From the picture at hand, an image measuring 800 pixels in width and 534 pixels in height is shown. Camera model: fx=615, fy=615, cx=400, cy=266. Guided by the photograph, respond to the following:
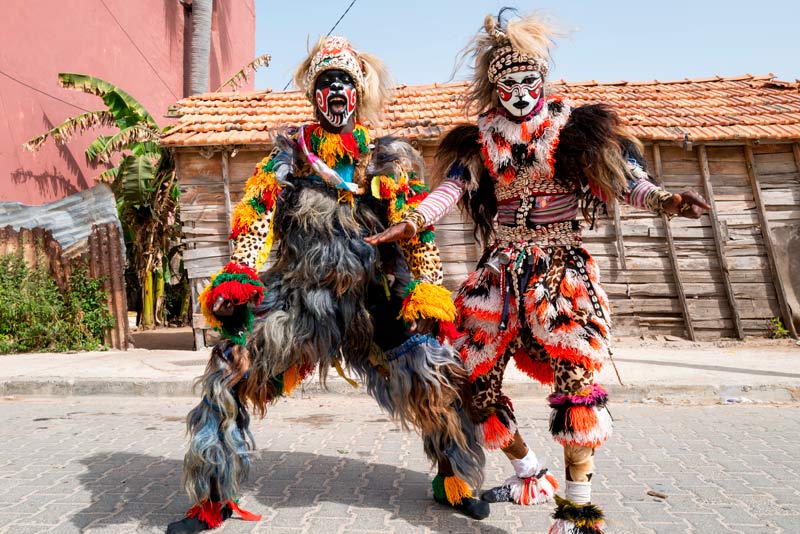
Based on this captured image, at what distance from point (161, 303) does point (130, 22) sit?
7137 mm

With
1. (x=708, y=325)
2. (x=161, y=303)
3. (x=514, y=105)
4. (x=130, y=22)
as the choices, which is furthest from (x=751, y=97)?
(x=130, y=22)

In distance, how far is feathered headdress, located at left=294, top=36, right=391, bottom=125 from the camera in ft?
10.5

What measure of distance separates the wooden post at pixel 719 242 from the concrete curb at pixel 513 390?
133 inches

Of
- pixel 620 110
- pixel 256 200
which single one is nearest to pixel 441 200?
pixel 256 200

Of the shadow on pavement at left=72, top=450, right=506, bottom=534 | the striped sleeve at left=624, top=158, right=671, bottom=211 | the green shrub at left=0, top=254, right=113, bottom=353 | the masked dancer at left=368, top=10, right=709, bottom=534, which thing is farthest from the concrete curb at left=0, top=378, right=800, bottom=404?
the striped sleeve at left=624, top=158, right=671, bottom=211

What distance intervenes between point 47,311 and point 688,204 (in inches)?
348

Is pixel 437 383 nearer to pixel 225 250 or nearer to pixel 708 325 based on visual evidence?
pixel 225 250

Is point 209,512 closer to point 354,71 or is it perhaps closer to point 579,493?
point 579,493

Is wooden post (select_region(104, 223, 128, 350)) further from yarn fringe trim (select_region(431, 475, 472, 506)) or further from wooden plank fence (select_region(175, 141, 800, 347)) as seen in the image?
yarn fringe trim (select_region(431, 475, 472, 506))

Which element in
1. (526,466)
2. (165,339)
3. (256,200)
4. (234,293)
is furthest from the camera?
(165,339)

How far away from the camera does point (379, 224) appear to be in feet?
10.5

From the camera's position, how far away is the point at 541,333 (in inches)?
108

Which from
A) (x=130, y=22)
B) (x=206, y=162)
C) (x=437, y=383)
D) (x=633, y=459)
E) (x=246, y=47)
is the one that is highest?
(x=246, y=47)

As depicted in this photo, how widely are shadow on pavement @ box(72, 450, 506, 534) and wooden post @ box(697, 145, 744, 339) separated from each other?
7.37 m
